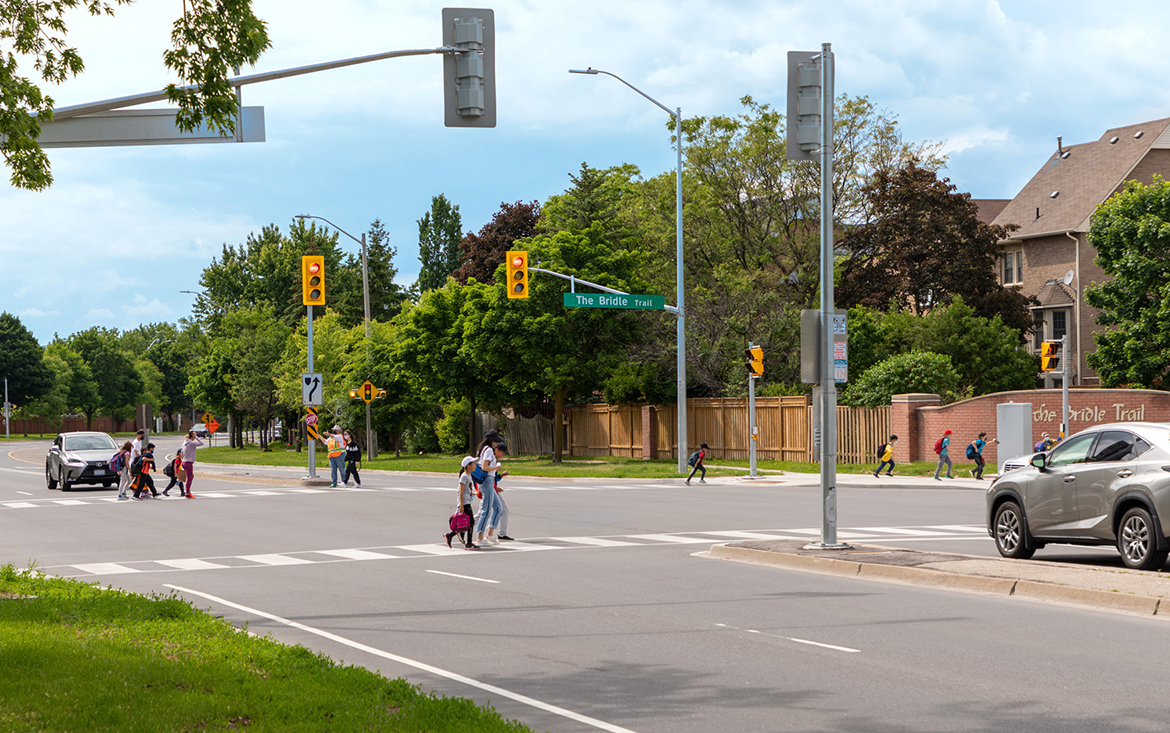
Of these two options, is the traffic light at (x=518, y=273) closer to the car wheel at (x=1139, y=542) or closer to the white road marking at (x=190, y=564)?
the white road marking at (x=190, y=564)

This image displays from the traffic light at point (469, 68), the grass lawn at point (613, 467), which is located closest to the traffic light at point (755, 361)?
the grass lawn at point (613, 467)

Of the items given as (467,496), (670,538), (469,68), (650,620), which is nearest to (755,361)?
(670,538)

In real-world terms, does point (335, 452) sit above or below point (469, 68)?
below

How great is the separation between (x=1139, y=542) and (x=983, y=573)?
1908 millimetres

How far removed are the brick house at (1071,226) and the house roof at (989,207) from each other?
791 centimetres

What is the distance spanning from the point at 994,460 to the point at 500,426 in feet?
92.9

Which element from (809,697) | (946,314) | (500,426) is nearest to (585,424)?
(500,426)

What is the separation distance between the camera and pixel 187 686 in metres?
7.17

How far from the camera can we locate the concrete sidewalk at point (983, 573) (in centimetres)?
1115

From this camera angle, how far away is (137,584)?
546 inches

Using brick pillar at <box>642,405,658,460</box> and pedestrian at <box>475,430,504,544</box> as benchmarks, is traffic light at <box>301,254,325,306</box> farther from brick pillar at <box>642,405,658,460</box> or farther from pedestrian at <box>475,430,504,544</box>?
brick pillar at <box>642,405,658,460</box>

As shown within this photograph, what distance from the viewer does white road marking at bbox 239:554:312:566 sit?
51.9 feet

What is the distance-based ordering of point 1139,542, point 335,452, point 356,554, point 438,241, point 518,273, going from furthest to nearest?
point 438,241 < point 335,452 < point 518,273 < point 356,554 < point 1139,542

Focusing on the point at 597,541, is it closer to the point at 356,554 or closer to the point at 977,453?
the point at 356,554
